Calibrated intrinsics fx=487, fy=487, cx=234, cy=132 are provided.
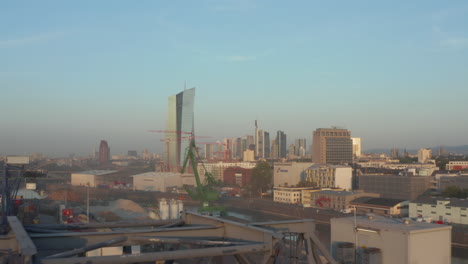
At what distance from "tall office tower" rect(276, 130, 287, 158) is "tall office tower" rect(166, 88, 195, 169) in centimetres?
1814

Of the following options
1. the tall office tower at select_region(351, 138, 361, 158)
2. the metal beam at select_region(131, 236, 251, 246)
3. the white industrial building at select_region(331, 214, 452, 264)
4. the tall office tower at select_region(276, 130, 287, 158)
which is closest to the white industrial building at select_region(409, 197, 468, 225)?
the white industrial building at select_region(331, 214, 452, 264)

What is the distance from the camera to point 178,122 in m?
28.1

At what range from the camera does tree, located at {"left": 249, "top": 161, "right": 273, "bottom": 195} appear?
17.5m

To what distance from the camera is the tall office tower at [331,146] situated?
2450 cm

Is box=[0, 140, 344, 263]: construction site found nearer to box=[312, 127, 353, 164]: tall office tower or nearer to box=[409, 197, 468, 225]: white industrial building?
box=[409, 197, 468, 225]: white industrial building

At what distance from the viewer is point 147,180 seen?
21.0 meters

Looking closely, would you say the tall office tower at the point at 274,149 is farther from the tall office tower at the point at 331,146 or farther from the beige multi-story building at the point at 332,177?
the beige multi-story building at the point at 332,177

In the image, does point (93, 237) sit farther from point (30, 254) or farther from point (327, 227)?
point (327, 227)

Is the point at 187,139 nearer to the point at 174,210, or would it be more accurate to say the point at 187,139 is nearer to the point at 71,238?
the point at 174,210

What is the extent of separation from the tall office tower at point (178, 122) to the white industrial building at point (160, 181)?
4.76 meters

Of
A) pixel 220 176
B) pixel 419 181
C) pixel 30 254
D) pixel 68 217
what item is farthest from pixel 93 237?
pixel 220 176

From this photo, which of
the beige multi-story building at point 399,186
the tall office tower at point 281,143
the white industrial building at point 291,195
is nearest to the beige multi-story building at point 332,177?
the white industrial building at point 291,195

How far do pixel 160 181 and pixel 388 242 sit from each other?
19165 millimetres

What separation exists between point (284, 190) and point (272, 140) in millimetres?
31805
